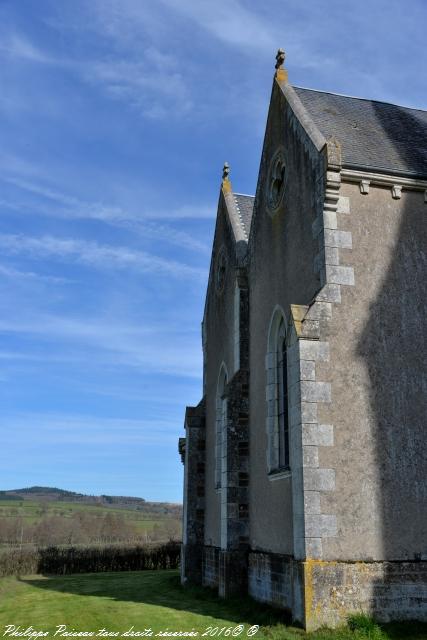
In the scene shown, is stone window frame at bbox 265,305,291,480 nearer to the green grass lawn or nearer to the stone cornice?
the green grass lawn

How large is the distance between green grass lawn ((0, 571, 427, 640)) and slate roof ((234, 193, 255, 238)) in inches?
412

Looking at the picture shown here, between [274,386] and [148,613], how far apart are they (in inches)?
209

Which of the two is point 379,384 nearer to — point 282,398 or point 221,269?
point 282,398

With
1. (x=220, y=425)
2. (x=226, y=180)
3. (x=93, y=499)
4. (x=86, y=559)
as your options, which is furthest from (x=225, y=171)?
(x=93, y=499)

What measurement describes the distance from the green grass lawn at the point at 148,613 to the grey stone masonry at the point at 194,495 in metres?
0.77

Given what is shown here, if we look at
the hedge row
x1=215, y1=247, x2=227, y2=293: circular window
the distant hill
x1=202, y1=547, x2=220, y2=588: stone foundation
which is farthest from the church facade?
the distant hill

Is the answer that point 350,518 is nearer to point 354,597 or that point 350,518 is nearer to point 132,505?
point 354,597

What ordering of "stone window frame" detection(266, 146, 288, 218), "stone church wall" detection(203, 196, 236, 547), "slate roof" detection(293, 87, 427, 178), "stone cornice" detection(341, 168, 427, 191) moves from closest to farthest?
1. "stone cornice" detection(341, 168, 427, 191)
2. "slate roof" detection(293, 87, 427, 178)
3. "stone window frame" detection(266, 146, 288, 218)
4. "stone church wall" detection(203, 196, 236, 547)

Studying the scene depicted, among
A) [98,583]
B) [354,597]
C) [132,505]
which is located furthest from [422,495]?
[132,505]

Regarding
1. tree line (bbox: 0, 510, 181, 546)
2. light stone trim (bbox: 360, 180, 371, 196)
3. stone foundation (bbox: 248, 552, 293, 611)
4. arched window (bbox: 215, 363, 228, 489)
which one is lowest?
tree line (bbox: 0, 510, 181, 546)

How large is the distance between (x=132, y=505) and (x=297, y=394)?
307 feet

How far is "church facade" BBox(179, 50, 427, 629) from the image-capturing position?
9.73m

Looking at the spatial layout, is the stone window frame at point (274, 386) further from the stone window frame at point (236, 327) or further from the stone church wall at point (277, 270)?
the stone window frame at point (236, 327)

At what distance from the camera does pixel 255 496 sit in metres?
13.8
